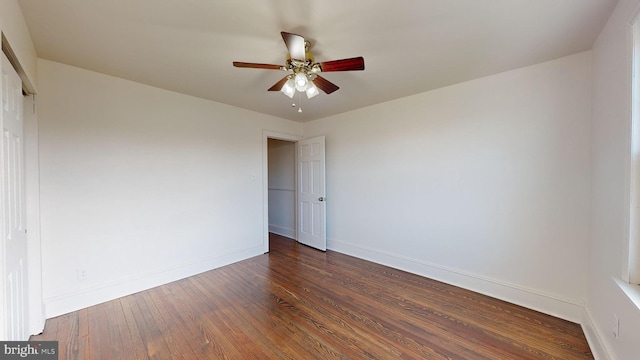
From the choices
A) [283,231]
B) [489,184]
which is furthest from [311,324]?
[283,231]

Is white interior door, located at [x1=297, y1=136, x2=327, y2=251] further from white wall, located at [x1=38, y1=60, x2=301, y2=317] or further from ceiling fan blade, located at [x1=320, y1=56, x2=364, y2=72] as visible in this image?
ceiling fan blade, located at [x1=320, y1=56, x2=364, y2=72]

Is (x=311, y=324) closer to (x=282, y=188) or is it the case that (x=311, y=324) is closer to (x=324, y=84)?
(x=324, y=84)

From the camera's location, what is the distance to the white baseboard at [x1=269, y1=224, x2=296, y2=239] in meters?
5.04

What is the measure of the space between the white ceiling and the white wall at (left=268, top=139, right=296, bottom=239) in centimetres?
264

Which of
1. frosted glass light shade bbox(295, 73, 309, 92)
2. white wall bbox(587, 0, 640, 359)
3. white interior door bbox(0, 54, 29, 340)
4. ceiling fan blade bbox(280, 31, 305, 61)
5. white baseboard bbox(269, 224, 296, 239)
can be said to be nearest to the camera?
white interior door bbox(0, 54, 29, 340)

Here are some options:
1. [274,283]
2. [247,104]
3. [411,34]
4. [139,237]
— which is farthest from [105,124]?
[411,34]

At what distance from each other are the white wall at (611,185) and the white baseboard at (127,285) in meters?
3.82

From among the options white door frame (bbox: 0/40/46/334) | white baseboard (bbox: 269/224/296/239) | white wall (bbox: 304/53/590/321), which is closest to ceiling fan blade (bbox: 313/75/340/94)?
white wall (bbox: 304/53/590/321)

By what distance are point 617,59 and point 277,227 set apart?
5230 mm

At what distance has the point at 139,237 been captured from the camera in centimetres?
276

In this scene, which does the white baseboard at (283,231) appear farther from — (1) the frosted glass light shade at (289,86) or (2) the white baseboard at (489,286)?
(1) the frosted glass light shade at (289,86)

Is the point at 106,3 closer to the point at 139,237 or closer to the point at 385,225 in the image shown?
the point at 139,237

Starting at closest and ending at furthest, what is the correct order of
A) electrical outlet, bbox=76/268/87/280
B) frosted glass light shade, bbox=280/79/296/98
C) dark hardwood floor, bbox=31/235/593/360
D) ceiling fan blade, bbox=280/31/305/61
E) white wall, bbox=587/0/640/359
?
white wall, bbox=587/0/640/359 → ceiling fan blade, bbox=280/31/305/61 → dark hardwood floor, bbox=31/235/593/360 → frosted glass light shade, bbox=280/79/296/98 → electrical outlet, bbox=76/268/87/280

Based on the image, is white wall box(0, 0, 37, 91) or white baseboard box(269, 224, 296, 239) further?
white baseboard box(269, 224, 296, 239)
